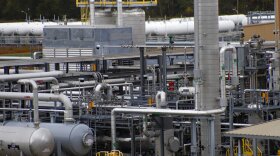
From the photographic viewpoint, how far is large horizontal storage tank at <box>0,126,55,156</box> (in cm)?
2403

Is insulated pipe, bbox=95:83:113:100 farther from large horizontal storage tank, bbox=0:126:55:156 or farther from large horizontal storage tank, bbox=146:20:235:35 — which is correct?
Answer: large horizontal storage tank, bbox=146:20:235:35

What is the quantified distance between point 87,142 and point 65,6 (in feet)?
228

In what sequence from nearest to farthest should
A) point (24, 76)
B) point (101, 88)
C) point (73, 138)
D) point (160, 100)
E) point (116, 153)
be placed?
point (116, 153) < point (160, 100) < point (73, 138) < point (101, 88) < point (24, 76)

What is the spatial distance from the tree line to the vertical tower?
206ft

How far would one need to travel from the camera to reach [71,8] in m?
93.2

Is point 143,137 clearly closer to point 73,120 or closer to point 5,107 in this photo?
point 73,120

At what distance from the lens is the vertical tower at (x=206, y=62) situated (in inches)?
941

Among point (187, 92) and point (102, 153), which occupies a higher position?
point (187, 92)

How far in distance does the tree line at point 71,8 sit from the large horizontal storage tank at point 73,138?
206ft

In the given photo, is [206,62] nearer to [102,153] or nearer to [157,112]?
[157,112]

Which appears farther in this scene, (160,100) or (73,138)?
(73,138)

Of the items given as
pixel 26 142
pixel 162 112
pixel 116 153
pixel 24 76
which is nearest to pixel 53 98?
pixel 26 142

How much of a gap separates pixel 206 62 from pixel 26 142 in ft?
19.4

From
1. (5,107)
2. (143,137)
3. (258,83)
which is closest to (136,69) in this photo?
(258,83)
